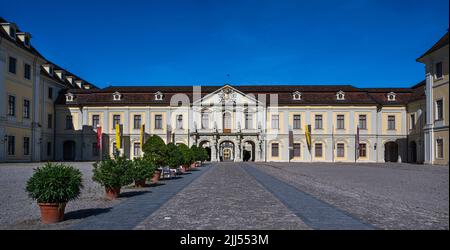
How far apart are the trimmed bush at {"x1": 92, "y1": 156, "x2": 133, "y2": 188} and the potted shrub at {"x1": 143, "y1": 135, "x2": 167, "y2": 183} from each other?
5836 millimetres

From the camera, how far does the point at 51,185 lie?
7.80 m

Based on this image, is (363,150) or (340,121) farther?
(340,121)

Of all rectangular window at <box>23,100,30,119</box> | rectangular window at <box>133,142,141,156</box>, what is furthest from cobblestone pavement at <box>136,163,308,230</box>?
rectangular window at <box>133,142,141,156</box>

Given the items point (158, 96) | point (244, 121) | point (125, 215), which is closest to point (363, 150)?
point (244, 121)

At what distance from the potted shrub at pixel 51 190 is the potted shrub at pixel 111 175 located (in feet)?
12.8

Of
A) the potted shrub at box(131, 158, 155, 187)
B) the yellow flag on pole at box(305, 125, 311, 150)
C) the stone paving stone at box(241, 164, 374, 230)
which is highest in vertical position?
the yellow flag on pole at box(305, 125, 311, 150)

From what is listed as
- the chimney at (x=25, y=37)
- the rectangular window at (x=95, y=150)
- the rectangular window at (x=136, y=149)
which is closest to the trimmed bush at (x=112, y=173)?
the chimney at (x=25, y=37)

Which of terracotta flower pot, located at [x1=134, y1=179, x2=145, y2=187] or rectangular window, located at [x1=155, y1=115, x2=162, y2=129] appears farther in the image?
rectangular window, located at [x1=155, y1=115, x2=162, y2=129]

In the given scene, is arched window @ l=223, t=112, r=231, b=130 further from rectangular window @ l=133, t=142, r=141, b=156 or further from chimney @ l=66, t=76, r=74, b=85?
chimney @ l=66, t=76, r=74, b=85

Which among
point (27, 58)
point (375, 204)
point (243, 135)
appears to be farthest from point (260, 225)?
point (243, 135)

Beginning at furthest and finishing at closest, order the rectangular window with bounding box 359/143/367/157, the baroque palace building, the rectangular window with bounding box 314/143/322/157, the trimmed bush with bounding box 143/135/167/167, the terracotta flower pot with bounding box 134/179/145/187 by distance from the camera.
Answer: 1. the rectangular window with bounding box 314/143/322/157
2. the baroque palace building
3. the rectangular window with bounding box 359/143/367/157
4. the trimmed bush with bounding box 143/135/167/167
5. the terracotta flower pot with bounding box 134/179/145/187

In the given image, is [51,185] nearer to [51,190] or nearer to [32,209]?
[51,190]

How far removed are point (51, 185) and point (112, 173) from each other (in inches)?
169

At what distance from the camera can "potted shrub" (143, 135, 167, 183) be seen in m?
18.7
